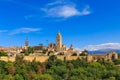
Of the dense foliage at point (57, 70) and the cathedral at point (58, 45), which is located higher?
the cathedral at point (58, 45)

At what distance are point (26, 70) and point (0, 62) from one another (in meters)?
2.84

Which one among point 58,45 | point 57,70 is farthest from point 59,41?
point 57,70

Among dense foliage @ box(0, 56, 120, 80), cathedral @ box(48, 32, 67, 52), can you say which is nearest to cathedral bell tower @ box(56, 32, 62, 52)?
cathedral @ box(48, 32, 67, 52)

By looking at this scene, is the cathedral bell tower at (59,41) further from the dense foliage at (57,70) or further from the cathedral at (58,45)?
the dense foliage at (57,70)

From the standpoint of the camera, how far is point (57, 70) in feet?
109

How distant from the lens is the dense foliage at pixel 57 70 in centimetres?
3025

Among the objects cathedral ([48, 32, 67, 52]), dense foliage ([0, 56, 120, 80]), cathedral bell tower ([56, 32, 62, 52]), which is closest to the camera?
dense foliage ([0, 56, 120, 80])

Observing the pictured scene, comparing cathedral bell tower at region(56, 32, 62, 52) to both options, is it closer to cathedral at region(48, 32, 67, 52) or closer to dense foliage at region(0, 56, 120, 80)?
cathedral at region(48, 32, 67, 52)

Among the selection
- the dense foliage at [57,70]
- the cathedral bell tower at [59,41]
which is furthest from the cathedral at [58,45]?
the dense foliage at [57,70]

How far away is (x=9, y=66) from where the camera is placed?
31047mm

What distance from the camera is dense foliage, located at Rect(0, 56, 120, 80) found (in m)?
30.2

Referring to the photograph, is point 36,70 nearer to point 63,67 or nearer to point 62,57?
point 63,67

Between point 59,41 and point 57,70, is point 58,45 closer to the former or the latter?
point 59,41

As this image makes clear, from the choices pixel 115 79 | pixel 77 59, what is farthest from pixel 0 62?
pixel 115 79
